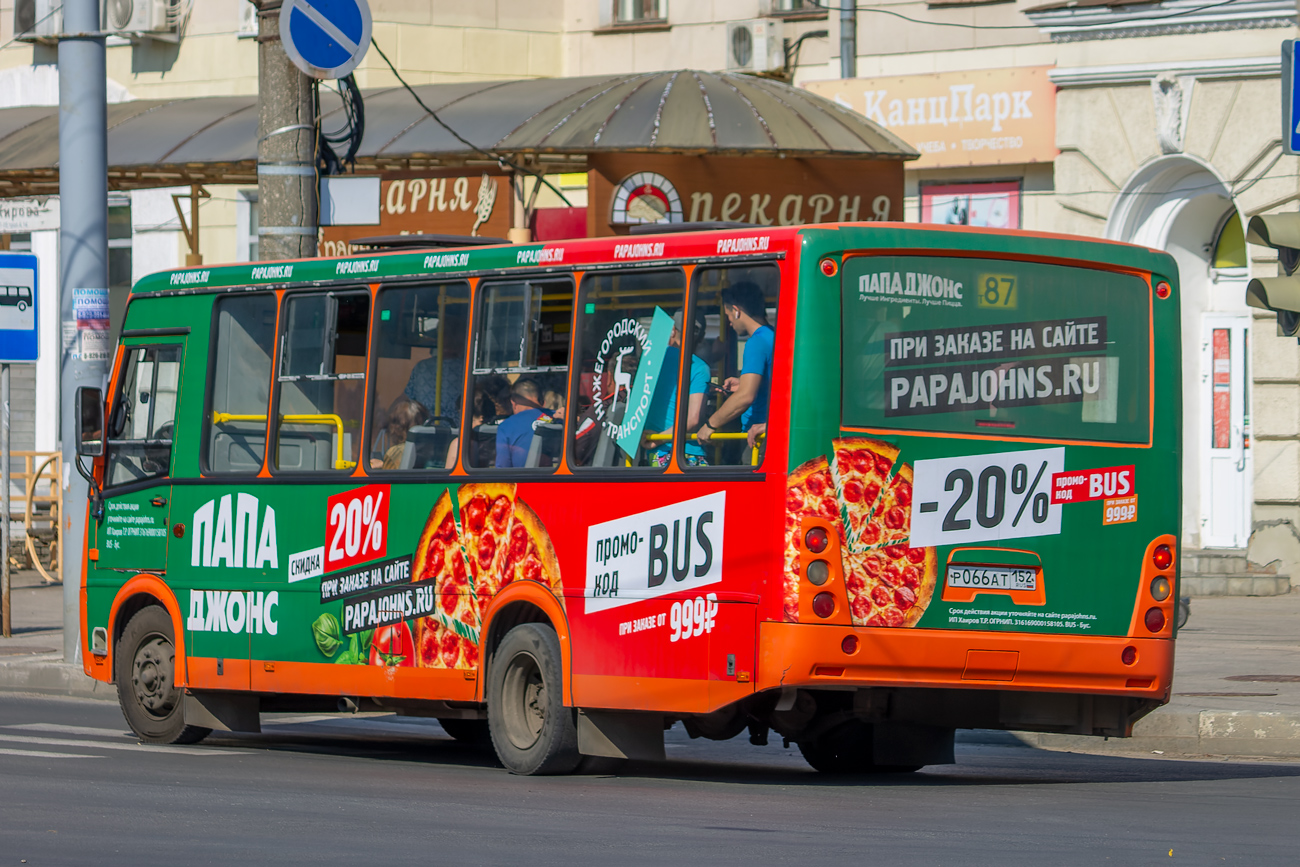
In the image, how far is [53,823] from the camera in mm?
8555

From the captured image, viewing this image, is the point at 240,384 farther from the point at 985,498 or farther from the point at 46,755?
the point at 985,498

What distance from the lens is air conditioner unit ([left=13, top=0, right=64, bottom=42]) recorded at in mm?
29578

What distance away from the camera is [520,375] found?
429 inches

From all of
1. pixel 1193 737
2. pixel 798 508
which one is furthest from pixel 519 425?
pixel 1193 737

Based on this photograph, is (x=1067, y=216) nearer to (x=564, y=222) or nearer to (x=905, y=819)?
(x=564, y=222)

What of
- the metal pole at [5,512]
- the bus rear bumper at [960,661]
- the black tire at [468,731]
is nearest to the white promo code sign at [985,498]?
the bus rear bumper at [960,661]

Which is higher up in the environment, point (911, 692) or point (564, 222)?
point (564, 222)

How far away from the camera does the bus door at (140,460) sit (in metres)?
12.9

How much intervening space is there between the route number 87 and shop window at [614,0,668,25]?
18.3 metres

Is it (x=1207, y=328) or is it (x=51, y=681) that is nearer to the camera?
(x=51, y=681)

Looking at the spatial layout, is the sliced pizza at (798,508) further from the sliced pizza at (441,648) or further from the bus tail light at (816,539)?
the sliced pizza at (441,648)

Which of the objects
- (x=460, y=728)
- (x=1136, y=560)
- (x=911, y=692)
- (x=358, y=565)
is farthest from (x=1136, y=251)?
(x=460, y=728)

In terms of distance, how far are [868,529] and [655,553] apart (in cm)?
104

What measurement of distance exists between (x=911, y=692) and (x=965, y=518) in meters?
0.81
